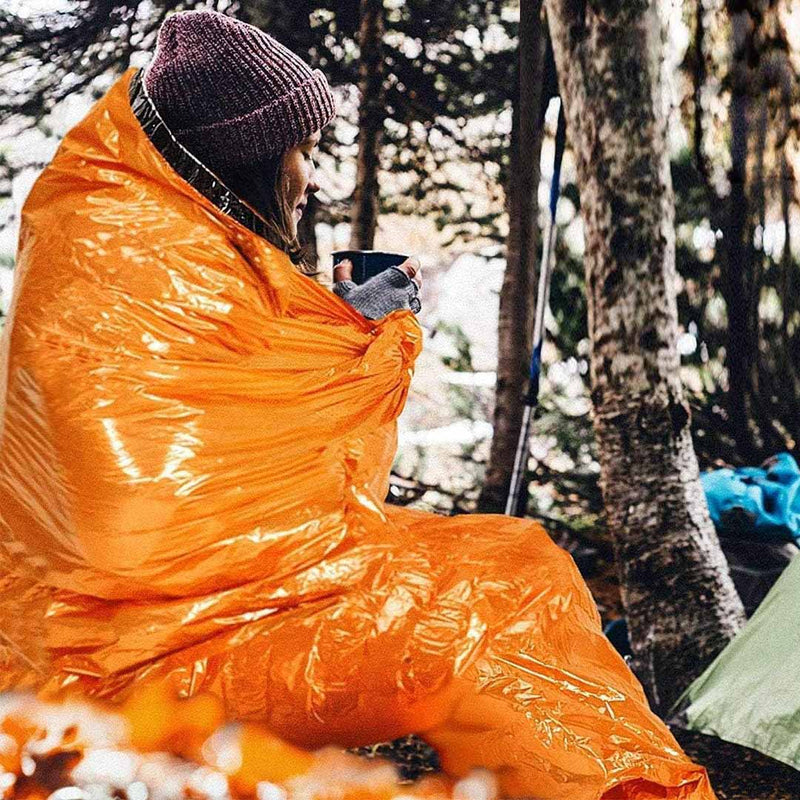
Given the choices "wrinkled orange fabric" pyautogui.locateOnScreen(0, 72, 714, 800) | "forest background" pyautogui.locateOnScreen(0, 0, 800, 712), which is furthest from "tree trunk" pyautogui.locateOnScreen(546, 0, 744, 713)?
"wrinkled orange fabric" pyautogui.locateOnScreen(0, 72, 714, 800)

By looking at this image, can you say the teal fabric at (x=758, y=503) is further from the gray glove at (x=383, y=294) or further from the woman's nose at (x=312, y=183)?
the woman's nose at (x=312, y=183)

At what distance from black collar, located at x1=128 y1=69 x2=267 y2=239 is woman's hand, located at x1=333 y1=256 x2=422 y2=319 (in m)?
0.25

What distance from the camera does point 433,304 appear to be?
4.03 metres

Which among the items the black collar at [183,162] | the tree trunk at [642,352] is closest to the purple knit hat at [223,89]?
the black collar at [183,162]

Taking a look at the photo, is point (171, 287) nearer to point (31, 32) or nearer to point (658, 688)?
point (658, 688)

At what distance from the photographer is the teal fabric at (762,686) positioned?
2133 mm

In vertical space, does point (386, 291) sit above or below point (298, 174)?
below

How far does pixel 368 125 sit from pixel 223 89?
2.01 meters

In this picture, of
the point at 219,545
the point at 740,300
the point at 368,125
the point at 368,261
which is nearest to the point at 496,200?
the point at 368,125

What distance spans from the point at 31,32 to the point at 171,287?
230 centimetres

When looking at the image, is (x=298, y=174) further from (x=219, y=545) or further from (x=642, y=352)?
(x=642, y=352)

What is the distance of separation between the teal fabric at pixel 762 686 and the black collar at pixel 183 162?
140 cm

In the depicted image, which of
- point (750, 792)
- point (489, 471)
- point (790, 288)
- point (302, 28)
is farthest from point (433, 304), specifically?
point (750, 792)

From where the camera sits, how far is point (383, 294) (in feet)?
6.57
